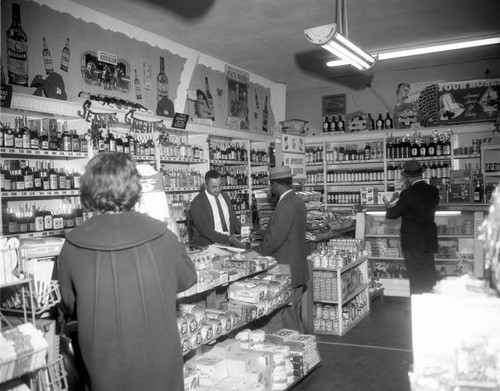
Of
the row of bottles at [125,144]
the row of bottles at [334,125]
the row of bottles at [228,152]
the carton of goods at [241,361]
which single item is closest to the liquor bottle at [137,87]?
the row of bottles at [125,144]

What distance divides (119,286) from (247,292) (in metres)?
2.18

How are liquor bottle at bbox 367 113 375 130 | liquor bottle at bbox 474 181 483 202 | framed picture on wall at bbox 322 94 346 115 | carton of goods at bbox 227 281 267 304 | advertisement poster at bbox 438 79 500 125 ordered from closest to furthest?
carton of goods at bbox 227 281 267 304 → liquor bottle at bbox 474 181 483 202 → advertisement poster at bbox 438 79 500 125 → liquor bottle at bbox 367 113 375 130 → framed picture on wall at bbox 322 94 346 115

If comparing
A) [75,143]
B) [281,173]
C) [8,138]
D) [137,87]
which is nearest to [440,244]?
[281,173]

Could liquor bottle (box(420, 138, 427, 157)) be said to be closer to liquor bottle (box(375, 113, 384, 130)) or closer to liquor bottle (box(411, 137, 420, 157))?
liquor bottle (box(411, 137, 420, 157))

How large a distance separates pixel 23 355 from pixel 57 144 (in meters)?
3.84

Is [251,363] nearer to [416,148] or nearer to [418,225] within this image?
[418,225]

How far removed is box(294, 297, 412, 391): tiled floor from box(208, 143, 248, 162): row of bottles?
3.77 metres

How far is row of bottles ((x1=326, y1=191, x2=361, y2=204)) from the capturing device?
431 inches

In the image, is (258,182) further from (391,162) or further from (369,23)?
(369,23)

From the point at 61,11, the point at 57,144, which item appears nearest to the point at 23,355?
the point at 57,144

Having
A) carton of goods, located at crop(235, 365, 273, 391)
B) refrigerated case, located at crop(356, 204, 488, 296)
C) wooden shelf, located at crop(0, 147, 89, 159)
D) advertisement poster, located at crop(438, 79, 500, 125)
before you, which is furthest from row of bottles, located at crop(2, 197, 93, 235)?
advertisement poster, located at crop(438, 79, 500, 125)

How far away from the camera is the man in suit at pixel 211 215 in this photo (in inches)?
264

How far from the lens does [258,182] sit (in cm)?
1027

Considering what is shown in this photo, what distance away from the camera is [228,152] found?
934 centimetres
